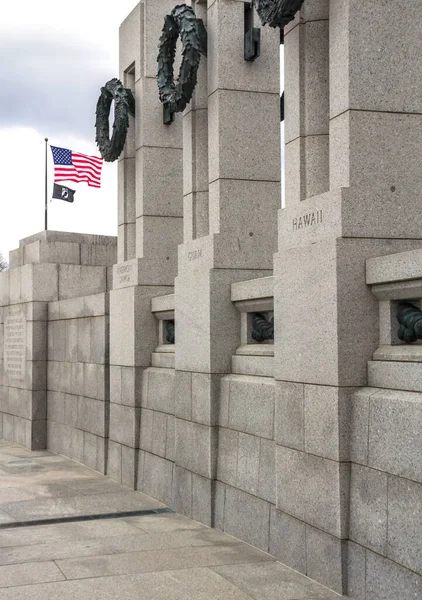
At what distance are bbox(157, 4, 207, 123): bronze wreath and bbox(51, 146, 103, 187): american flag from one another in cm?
1031

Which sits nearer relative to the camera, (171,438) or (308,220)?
(308,220)

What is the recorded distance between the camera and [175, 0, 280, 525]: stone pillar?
10.8 m

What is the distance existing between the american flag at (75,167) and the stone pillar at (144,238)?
26.7ft

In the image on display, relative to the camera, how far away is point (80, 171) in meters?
22.8

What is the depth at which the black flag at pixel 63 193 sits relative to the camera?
2380 cm

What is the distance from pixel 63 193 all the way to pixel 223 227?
45.1ft

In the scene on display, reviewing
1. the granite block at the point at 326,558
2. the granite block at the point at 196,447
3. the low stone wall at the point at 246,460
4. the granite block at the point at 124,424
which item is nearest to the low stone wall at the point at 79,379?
the granite block at the point at 124,424

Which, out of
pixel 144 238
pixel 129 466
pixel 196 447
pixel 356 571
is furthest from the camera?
pixel 144 238

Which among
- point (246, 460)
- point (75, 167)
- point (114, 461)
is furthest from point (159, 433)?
point (75, 167)

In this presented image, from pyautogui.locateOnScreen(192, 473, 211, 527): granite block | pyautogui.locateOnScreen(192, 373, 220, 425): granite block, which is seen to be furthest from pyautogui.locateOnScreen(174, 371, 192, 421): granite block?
pyautogui.locateOnScreen(192, 473, 211, 527): granite block

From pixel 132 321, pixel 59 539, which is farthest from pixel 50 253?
pixel 59 539

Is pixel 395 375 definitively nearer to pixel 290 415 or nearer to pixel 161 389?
pixel 290 415

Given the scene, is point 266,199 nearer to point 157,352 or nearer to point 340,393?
point 157,352

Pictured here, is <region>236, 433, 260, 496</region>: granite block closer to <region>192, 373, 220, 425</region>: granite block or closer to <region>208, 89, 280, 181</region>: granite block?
<region>192, 373, 220, 425</region>: granite block
